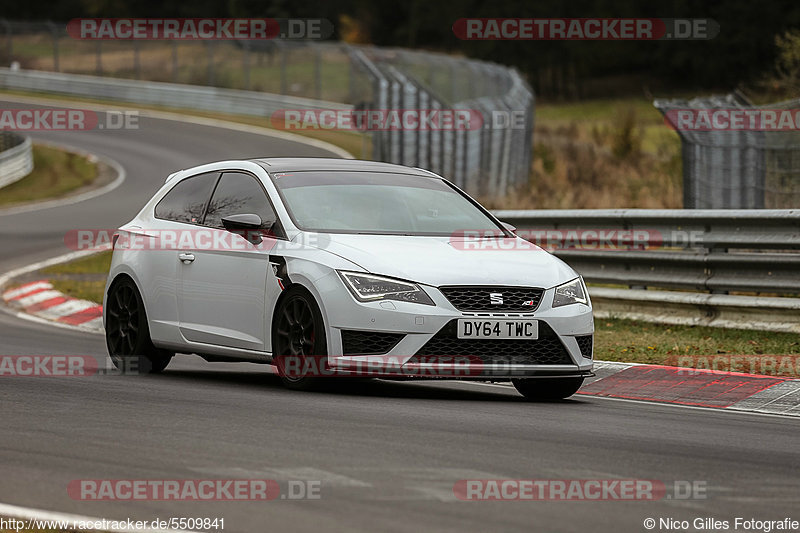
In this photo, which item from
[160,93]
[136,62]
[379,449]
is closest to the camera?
[379,449]

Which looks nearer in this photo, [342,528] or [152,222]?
[342,528]

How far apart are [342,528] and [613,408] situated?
13.3ft

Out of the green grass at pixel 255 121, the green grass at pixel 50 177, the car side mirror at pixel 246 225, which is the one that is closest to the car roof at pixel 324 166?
the car side mirror at pixel 246 225

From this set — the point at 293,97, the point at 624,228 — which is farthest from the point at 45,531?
the point at 293,97

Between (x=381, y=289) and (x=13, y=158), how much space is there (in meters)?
26.7

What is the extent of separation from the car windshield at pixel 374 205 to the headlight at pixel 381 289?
71 cm

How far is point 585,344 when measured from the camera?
31.4 ft

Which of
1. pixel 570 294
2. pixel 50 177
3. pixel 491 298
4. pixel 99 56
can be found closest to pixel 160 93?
pixel 99 56

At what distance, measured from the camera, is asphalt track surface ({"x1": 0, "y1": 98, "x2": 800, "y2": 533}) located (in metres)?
5.86

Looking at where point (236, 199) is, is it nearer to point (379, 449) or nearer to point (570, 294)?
point (570, 294)

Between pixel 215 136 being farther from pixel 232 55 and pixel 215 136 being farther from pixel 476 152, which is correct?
pixel 476 152

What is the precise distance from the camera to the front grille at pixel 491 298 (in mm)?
9055

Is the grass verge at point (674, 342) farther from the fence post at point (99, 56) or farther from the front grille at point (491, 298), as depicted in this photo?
the fence post at point (99, 56)

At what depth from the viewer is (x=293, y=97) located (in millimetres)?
52719
